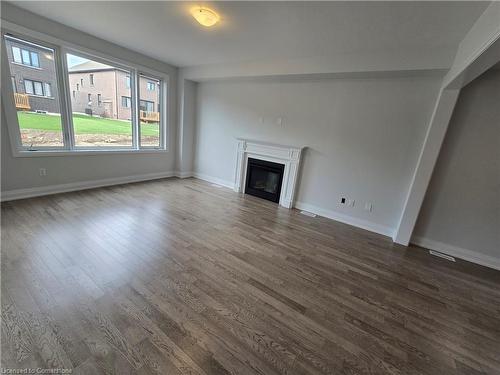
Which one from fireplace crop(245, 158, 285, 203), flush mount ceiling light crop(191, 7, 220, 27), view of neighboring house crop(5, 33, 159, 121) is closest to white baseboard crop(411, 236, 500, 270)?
fireplace crop(245, 158, 285, 203)

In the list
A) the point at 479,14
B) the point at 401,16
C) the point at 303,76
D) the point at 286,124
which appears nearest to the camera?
the point at 479,14

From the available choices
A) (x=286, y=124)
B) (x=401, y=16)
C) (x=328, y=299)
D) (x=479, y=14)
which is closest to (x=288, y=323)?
(x=328, y=299)

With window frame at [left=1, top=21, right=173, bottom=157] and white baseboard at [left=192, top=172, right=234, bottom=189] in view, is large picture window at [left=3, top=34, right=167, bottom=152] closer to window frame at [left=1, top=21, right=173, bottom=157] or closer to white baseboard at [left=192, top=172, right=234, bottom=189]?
window frame at [left=1, top=21, right=173, bottom=157]

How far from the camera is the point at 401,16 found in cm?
202

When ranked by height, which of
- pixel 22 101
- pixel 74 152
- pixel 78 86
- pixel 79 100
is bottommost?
pixel 74 152

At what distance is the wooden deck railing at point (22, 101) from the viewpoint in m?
2.94

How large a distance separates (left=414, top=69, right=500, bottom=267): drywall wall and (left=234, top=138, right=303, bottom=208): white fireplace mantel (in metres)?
2.03

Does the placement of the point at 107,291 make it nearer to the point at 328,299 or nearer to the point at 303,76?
the point at 328,299

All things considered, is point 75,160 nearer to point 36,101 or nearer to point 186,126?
point 36,101

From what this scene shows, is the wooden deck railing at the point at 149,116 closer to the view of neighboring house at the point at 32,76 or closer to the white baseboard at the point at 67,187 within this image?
the white baseboard at the point at 67,187

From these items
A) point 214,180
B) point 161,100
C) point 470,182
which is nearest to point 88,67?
point 161,100

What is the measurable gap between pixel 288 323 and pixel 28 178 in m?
4.18

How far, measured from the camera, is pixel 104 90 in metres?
3.93

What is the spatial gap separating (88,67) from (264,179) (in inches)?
147
